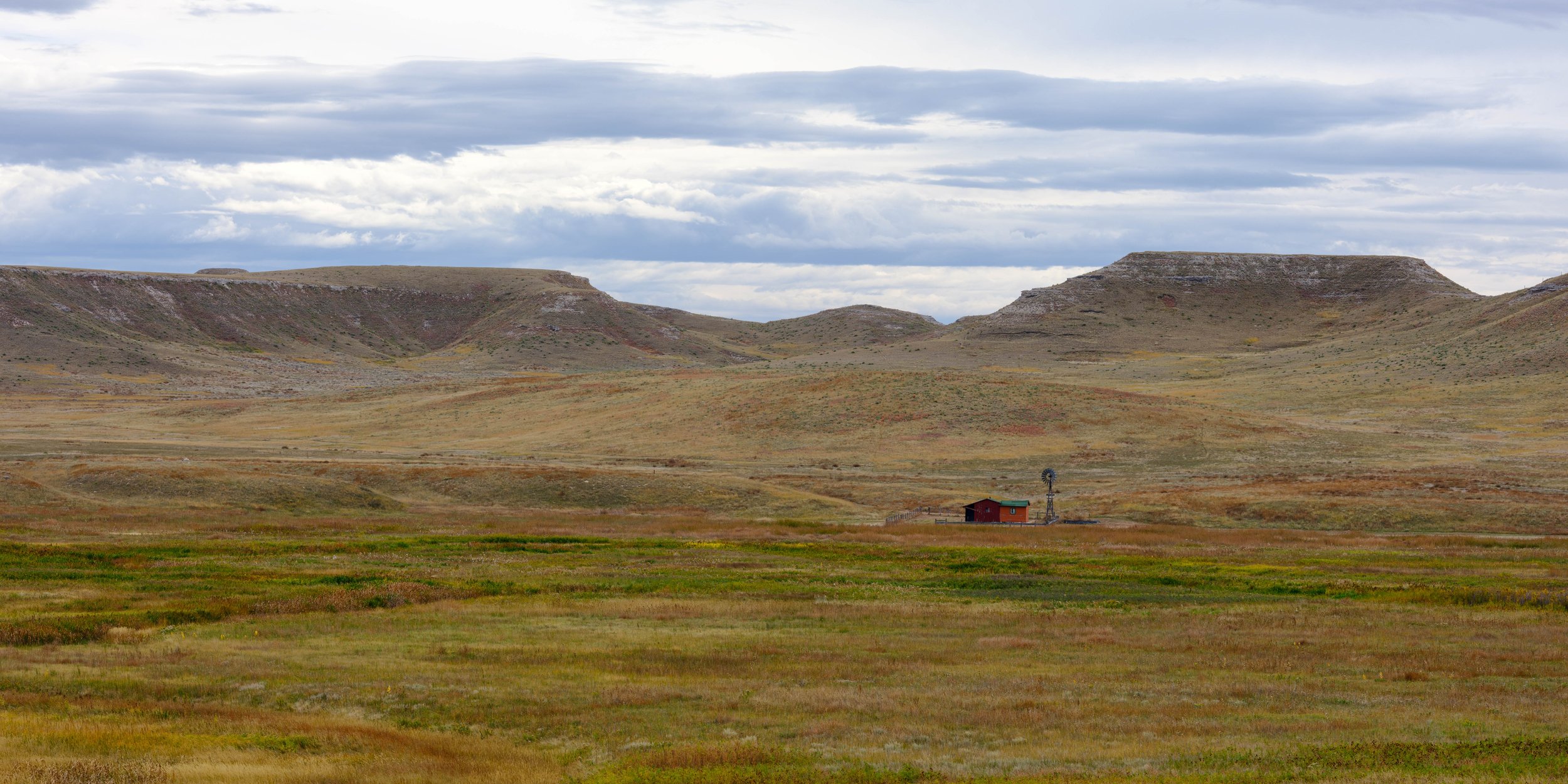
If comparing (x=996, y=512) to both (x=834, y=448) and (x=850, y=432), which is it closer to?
(x=834, y=448)

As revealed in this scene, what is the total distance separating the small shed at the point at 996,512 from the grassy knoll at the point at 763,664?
42.8 ft

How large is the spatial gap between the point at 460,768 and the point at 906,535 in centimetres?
4068

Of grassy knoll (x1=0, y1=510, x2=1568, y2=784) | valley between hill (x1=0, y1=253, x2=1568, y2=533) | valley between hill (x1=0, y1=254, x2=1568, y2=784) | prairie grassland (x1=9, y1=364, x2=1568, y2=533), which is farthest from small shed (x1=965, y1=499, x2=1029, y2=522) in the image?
grassy knoll (x1=0, y1=510, x2=1568, y2=784)

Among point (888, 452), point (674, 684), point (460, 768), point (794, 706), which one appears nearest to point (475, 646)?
point (674, 684)

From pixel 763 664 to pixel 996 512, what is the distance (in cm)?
3822

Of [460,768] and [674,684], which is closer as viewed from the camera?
[460,768]

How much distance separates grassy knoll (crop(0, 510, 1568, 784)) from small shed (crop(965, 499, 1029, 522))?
13.0 meters

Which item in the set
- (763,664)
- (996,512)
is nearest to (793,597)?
(763,664)

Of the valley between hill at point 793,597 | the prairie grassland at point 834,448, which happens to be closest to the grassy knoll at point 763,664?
the valley between hill at point 793,597

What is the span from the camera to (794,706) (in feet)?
70.1

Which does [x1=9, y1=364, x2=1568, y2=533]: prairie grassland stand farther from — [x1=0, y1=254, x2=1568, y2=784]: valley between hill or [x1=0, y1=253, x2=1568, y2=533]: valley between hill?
[x1=0, y1=254, x2=1568, y2=784]: valley between hill

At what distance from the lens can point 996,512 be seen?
62.4m

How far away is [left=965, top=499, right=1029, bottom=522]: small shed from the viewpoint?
62.2 m

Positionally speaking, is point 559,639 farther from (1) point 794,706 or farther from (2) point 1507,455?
(2) point 1507,455
